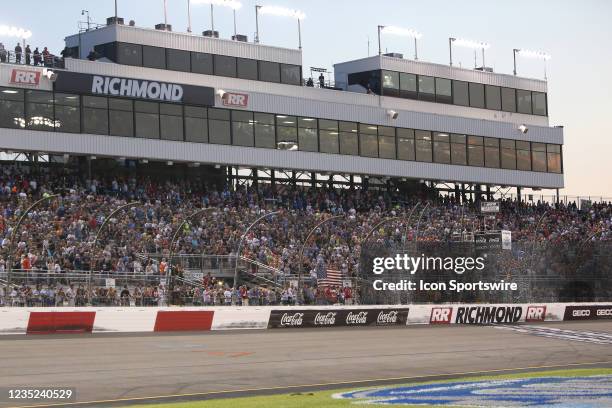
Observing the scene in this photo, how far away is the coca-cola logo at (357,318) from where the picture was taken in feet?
136

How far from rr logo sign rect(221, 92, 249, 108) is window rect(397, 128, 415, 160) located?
39.2 ft

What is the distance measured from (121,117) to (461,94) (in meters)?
27.2

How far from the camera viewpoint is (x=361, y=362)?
27.1 meters

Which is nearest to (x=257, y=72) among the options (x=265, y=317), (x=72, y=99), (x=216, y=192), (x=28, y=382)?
(x=216, y=192)

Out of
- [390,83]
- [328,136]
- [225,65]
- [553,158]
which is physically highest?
[225,65]

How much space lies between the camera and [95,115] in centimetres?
5419

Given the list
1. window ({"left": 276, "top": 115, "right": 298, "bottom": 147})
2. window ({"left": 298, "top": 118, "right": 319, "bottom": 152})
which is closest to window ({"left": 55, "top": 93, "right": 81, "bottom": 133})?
window ({"left": 276, "top": 115, "right": 298, "bottom": 147})

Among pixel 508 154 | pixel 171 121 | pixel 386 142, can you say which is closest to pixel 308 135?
pixel 386 142

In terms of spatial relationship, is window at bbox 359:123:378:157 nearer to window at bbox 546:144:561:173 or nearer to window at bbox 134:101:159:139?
window at bbox 134:101:159:139

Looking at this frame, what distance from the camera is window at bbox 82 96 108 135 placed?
2119 inches

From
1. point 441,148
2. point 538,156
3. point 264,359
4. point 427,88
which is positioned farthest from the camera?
point 538,156

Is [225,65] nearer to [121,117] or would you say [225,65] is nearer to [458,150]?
[121,117]

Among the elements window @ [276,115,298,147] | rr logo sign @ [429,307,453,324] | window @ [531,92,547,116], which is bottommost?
rr logo sign @ [429,307,453,324]

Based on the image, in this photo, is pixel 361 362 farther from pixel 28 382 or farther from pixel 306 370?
pixel 28 382
